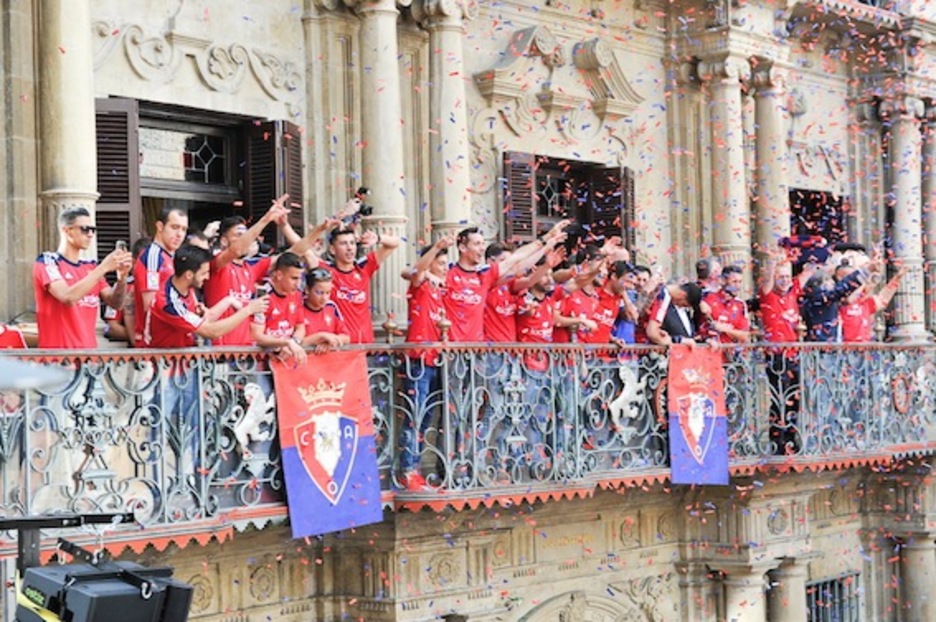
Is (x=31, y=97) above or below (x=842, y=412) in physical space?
above

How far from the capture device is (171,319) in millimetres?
11289

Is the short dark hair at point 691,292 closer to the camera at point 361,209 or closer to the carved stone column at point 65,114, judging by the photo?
the camera at point 361,209

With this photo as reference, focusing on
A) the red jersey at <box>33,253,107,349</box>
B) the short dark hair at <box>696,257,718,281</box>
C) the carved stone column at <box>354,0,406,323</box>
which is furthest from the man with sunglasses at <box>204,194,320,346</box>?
the short dark hair at <box>696,257,718,281</box>

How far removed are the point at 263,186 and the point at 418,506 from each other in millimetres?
3531

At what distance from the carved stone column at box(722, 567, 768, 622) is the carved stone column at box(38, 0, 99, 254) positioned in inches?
347

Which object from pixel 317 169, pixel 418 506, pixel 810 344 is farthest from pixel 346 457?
pixel 810 344

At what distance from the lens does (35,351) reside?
406 inches

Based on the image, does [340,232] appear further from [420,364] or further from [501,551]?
[501,551]

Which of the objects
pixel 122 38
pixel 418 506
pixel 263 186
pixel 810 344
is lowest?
pixel 418 506

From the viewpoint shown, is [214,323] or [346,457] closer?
[214,323]

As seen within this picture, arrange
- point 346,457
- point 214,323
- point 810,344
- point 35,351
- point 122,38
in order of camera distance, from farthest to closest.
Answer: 1. point 810,344
2. point 122,38
3. point 346,457
4. point 214,323
5. point 35,351

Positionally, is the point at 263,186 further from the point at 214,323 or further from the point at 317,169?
the point at 214,323

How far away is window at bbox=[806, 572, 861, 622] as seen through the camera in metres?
21.2

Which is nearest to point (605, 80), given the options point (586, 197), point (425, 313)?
point (586, 197)
